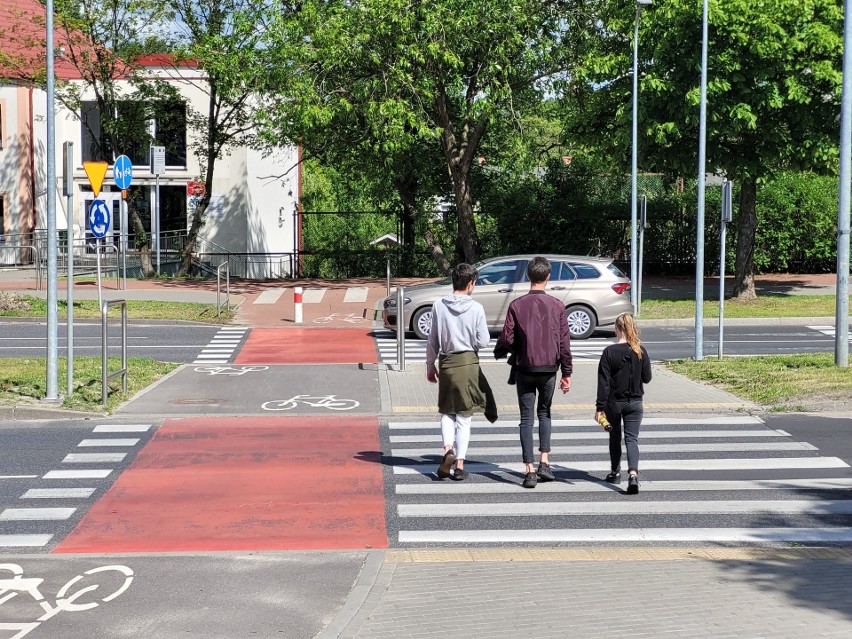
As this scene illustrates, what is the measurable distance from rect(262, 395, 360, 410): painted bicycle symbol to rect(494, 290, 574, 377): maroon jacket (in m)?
4.69

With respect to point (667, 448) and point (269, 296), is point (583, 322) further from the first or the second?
point (269, 296)

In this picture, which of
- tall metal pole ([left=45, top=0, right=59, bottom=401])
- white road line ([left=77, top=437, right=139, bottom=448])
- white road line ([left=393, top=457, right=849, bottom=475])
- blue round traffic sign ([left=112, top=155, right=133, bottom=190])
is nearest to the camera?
white road line ([left=393, top=457, right=849, bottom=475])

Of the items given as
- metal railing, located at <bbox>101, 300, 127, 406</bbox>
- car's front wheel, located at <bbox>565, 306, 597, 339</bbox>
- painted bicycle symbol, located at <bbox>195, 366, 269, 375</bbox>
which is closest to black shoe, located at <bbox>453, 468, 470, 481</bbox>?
metal railing, located at <bbox>101, 300, 127, 406</bbox>

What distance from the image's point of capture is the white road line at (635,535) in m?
8.11

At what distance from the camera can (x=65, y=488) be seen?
987 centimetres

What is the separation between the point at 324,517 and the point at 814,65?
21184mm

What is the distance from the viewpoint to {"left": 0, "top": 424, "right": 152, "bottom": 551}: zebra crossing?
8438 millimetres

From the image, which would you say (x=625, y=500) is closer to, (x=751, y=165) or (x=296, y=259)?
(x=751, y=165)

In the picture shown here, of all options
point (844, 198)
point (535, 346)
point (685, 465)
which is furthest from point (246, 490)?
point (844, 198)

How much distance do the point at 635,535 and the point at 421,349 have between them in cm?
1272

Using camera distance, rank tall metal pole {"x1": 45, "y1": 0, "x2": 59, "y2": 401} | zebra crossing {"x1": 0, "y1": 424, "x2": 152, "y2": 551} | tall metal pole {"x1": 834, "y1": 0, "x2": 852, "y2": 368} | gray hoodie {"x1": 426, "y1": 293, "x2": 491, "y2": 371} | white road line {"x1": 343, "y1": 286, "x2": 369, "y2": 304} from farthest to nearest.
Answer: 1. white road line {"x1": 343, "y1": 286, "x2": 369, "y2": 304}
2. tall metal pole {"x1": 834, "y1": 0, "x2": 852, "y2": 368}
3. tall metal pole {"x1": 45, "y1": 0, "x2": 59, "y2": 401}
4. gray hoodie {"x1": 426, "y1": 293, "x2": 491, "y2": 371}
5. zebra crossing {"x1": 0, "y1": 424, "x2": 152, "y2": 551}

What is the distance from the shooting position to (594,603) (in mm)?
6352

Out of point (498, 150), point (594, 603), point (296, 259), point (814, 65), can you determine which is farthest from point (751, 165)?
point (594, 603)

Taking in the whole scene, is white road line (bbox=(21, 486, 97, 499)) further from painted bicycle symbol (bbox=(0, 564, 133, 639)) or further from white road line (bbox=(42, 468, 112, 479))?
painted bicycle symbol (bbox=(0, 564, 133, 639))
